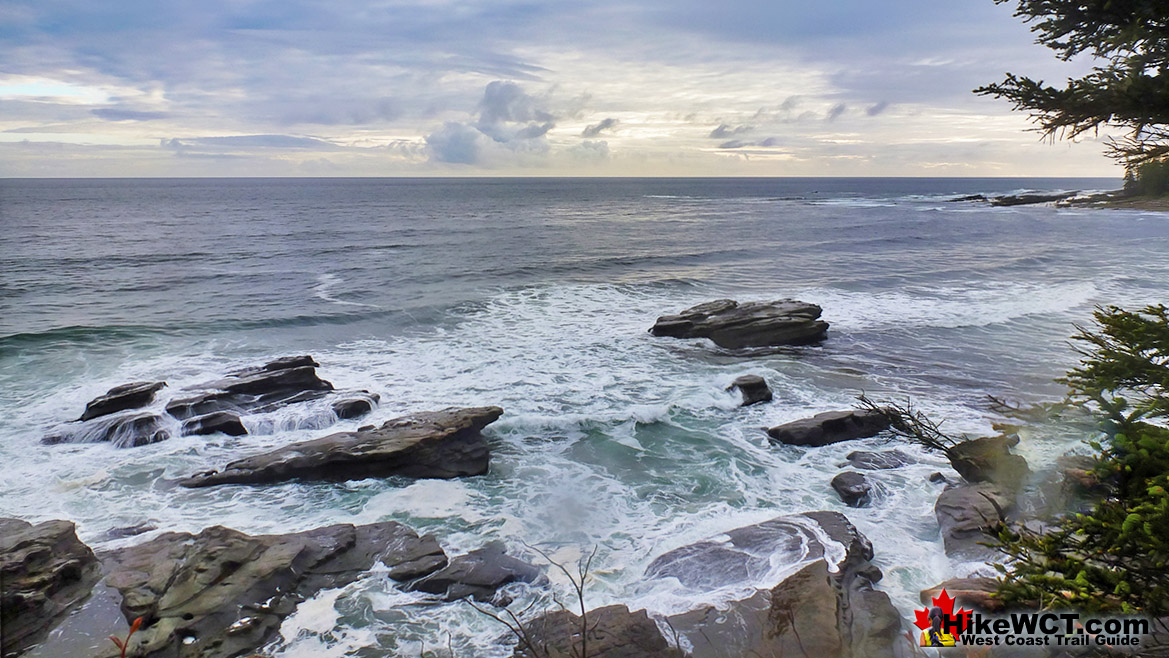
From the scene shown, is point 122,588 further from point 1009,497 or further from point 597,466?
point 1009,497

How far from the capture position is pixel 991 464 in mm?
12602

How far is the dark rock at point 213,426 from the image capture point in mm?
16047

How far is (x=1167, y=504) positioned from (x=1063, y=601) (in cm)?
119

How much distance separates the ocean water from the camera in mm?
11508

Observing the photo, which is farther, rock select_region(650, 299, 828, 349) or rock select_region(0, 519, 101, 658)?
rock select_region(650, 299, 828, 349)

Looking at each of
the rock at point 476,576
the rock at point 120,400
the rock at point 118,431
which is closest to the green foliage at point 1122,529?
the rock at point 476,576

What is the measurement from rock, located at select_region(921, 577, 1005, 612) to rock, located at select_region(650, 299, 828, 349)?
15.1 m

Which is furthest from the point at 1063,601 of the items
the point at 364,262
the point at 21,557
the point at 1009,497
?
the point at 364,262

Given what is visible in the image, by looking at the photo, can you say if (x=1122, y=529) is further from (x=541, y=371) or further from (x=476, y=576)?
(x=541, y=371)

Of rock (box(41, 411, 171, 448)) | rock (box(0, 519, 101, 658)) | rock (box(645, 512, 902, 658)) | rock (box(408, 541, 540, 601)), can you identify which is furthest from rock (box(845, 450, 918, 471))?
rock (box(41, 411, 171, 448))

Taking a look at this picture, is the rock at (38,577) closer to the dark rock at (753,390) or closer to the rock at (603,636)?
the rock at (603,636)

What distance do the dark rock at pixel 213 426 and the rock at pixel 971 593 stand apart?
15.6 m

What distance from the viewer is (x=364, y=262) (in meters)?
45.2

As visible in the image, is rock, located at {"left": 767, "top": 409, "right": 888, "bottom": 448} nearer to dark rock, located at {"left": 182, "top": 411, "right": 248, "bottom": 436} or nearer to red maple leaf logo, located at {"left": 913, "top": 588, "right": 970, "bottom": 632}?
red maple leaf logo, located at {"left": 913, "top": 588, "right": 970, "bottom": 632}
